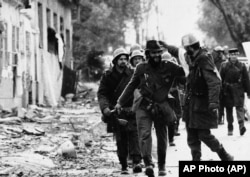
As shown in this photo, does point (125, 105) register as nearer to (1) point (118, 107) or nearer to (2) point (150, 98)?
(1) point (118, 107)

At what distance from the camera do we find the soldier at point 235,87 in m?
17.3

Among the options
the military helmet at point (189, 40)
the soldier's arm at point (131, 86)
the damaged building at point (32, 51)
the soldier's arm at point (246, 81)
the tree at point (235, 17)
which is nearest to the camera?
the military helmet at point (189, 40)

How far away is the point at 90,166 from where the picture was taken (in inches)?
498

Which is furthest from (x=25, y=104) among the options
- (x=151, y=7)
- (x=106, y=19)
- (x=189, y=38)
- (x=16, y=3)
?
(x=151, y=7)

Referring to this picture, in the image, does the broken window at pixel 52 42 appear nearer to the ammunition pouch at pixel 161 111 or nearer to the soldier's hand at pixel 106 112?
the soldier's hand at pixel 106 112

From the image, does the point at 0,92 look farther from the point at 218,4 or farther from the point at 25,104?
the point at 218,4

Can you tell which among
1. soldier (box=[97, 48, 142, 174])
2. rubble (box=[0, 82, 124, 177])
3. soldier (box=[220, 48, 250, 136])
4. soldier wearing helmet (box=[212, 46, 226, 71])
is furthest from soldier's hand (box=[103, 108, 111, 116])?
soldier wearing helmet (box=[212, 46, 226, 71])

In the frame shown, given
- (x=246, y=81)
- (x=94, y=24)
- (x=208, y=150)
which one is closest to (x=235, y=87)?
(x=246, y=81)

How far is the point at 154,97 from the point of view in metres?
11.2

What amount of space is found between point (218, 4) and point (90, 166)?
35.9m

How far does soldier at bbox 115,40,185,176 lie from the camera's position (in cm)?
1119

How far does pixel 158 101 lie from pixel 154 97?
3.2 inches

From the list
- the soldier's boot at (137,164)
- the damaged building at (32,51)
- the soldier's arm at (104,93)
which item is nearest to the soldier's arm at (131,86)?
the soldier's arm at (104,93)

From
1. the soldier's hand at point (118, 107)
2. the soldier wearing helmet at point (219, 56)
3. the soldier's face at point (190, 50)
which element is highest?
the soldier wearing helmet at point (219, 56)
